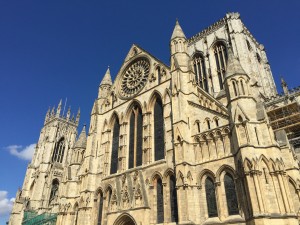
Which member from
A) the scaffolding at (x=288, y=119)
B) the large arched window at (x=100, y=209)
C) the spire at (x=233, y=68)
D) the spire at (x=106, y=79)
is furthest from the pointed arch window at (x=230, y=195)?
the spire at (x=106, y=79)

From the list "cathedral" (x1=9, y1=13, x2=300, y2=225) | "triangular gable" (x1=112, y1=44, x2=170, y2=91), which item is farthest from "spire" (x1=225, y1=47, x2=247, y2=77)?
"triangular gable" (x1=112, y1=44, x2=170, y2=91)

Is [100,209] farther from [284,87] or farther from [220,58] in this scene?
[220,58]

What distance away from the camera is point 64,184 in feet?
77.6

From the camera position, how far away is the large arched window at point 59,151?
55812mm

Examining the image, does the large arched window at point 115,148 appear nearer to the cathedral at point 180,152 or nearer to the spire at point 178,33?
the cathedral at point 180,152

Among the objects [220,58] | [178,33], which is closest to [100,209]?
[178,33]

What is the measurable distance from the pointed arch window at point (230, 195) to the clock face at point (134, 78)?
1164 cm

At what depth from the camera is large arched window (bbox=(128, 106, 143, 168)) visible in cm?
2036

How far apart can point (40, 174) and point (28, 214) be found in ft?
43.6

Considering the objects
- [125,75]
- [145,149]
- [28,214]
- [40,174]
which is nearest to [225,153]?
[145,149]

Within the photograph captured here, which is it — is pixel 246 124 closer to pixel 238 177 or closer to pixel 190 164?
pixel 238 177

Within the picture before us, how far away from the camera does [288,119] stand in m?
25.3

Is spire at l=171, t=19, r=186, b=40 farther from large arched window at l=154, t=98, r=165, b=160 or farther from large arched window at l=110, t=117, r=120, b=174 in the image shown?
large arched window at l=110, t=117, r=120, b=174

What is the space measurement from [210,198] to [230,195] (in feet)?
4.16
